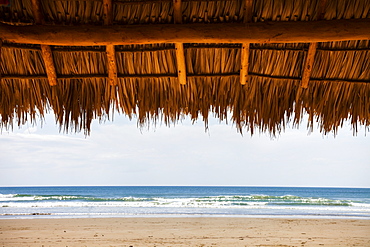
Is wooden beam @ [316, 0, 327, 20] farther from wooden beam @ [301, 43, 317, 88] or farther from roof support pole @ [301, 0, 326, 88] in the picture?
wooden beam @ [301, 43, 317, 88]

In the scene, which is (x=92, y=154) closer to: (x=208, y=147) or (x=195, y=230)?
(x=208, y=147)

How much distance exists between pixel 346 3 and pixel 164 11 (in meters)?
1.05

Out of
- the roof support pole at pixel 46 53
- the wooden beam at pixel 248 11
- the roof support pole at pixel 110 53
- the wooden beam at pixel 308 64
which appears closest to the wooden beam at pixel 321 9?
the wooden beam at pixel 308 64

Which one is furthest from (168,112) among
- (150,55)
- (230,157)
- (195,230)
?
(230,157)

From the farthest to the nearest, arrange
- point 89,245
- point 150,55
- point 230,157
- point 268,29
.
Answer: point 230,157 → point 89,245 → point 150,55 → point 268,29

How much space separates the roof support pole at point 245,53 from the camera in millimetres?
2227


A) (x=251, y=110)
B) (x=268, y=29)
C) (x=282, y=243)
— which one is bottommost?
(x=282, y=243)

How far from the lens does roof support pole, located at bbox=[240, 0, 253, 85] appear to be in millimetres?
2227

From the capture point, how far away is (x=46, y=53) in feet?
8.00

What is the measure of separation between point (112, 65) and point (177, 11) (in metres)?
0.56

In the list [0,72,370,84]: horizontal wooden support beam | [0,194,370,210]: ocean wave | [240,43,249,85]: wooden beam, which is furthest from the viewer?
[0,194,370,210]: ocean wave

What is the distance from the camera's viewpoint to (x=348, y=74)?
254 centimetres

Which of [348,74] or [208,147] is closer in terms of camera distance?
[348,74]

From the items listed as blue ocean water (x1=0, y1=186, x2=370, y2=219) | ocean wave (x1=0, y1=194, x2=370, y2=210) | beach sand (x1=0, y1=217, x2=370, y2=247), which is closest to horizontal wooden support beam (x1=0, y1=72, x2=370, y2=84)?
beach sand (x1=0, y1=217, x2=370, y2=247)
